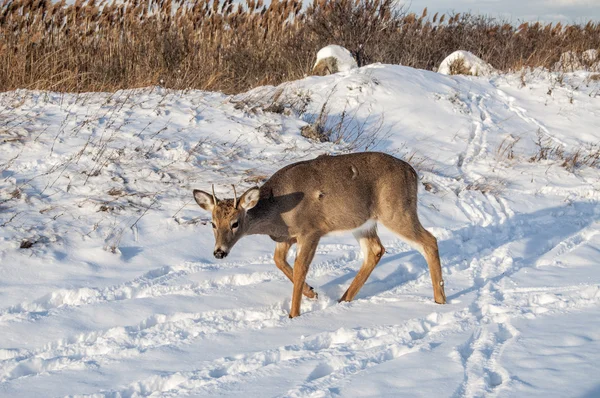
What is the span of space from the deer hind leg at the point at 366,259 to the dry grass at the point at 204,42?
591 cm

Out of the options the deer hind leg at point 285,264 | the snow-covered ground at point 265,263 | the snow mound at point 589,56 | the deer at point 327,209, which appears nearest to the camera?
the snow-covered ground at point 265,263

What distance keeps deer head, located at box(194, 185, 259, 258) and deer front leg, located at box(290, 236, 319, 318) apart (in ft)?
1.70

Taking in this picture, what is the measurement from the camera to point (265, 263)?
23.5 ft

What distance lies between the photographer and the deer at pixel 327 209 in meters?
6.16

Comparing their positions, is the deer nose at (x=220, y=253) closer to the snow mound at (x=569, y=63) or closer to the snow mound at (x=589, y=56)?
the snow mound at (x=569, y=63)

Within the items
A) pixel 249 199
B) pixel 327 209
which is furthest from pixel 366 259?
pixel 249 199

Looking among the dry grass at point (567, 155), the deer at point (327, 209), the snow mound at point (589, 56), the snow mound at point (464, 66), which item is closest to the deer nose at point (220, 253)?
the deer at point (327, 209)

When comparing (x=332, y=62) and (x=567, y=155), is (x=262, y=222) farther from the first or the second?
(x=332, y=62)

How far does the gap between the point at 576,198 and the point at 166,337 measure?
7.13m

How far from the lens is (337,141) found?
11.0m

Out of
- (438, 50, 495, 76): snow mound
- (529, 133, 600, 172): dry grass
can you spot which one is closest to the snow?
(438, 50, 495, 76): snow mound

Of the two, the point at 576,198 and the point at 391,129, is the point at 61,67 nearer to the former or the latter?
the point at 391,129

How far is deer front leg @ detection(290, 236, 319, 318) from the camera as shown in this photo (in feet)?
19.4

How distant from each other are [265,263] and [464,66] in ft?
37.7
